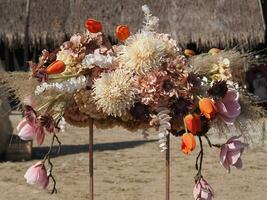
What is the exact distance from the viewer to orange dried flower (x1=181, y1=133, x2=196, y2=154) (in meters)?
3.23

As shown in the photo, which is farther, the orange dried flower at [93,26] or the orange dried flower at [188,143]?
the orange dried flower at [93,26]

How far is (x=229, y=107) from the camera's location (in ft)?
11.1

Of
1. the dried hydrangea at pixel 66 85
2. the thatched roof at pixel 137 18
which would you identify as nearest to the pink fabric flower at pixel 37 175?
the dried hydrangea at pixel 66 85

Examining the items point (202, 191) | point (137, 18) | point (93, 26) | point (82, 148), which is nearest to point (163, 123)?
point (202, 191)

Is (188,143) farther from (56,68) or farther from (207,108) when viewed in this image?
(56,68)

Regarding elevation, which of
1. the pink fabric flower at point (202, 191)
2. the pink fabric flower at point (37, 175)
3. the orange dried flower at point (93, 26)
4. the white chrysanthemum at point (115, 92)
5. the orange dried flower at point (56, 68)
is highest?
the orange dried flower at point (93, 26)

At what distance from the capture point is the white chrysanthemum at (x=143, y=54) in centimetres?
334

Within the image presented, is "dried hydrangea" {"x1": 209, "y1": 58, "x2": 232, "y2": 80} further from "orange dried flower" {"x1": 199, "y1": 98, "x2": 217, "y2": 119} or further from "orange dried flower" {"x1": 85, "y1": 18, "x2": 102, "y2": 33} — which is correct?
"orange dried flower" {"x1": 85, "y1": 18, "x2": 102, "y2": 33}

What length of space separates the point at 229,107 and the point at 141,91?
0.45m

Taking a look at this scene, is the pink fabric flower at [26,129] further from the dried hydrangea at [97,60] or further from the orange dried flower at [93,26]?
the orange dried flower at [93,26]

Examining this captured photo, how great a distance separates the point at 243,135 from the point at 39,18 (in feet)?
44.6

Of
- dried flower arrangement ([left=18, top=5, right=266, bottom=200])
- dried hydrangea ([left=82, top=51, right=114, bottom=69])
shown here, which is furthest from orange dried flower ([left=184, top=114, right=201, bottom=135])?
dried hydrangea ([left=82, top=51, right=114, bottom=69])

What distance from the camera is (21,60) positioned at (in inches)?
713

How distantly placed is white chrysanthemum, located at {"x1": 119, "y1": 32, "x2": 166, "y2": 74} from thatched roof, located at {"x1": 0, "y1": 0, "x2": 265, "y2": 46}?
12.7 m
